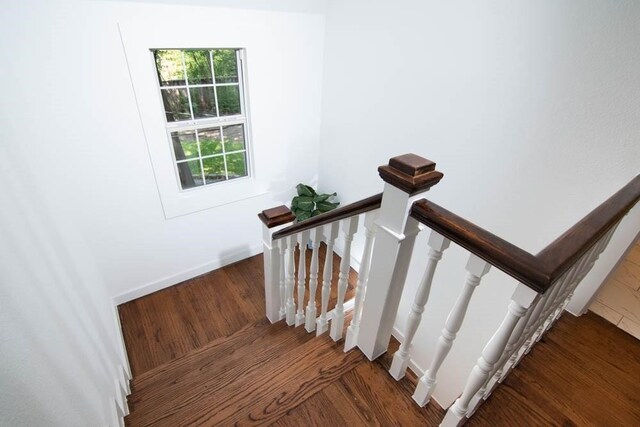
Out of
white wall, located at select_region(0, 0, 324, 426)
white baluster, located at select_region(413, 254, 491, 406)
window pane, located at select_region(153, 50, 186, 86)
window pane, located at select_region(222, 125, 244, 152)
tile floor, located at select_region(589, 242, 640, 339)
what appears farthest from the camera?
window pane, located at select_region(222, 125, 244, 152)

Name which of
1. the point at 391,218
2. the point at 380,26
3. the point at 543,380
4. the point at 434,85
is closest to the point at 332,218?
the point at 391,218

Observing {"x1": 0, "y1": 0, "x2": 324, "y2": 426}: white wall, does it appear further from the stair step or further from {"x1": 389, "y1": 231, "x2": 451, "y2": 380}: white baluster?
{"x1": 389, "y1": 231, "x2": 451, "y2": 380}: white baluster

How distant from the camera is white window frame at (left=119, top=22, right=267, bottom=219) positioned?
2.04 m

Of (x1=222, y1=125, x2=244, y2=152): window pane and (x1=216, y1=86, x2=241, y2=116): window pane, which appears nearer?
(x1=216, y1=86, x2=241, y2=116): window pane

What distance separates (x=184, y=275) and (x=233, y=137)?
1.42m

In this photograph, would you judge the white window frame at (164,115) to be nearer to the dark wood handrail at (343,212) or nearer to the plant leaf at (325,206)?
the plant leaf at (325,206)

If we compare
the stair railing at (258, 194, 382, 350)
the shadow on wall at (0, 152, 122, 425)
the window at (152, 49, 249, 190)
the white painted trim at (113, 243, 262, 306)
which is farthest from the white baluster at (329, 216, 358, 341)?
the white painted trim at (113, 243, 262, 306)

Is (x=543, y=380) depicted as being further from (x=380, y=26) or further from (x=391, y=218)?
(x=380, y=26)

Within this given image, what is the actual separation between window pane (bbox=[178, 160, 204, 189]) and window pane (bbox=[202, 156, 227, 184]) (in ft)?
0.20

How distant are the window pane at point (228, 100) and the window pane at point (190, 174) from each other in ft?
1.65

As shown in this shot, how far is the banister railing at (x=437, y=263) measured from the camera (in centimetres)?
67

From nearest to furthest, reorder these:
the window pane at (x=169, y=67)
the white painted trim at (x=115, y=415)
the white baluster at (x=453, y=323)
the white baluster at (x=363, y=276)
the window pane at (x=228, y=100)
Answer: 1. the white baluster at (x=453, y=323)
2. the white baluster at (x=363, y=276)
3. the white painted trim at (x=115, y=415)
4. the window pane at (x=169, y=67)
5. the window pane at (x=228, y=100)

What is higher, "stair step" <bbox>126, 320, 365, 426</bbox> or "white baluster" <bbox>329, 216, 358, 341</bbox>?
"white baluster" <bbox>329, 216, 358, 341</bbox>

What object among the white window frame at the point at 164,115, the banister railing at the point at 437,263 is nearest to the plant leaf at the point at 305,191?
the white window frame at the point at 164,115
